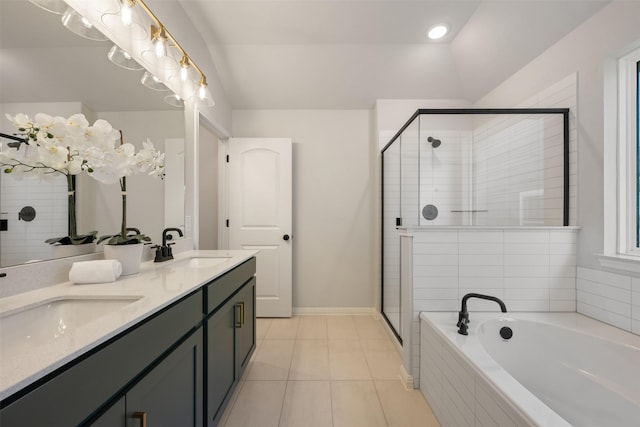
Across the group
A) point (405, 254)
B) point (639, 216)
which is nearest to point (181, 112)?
point (405, 254)

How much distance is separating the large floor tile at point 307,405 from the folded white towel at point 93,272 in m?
1.19

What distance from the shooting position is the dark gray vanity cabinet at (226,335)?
1.21 m

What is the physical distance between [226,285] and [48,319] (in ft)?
2.22

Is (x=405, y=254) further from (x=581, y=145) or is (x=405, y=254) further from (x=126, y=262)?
(x=126, y=262)

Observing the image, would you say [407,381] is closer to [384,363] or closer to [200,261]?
[384,363]

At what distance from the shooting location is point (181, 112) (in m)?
1.94

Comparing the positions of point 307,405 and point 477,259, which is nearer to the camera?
point 307,405

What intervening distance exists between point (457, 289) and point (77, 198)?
83.5 inches

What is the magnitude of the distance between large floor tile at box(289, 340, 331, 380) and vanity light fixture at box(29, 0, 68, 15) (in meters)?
2.33

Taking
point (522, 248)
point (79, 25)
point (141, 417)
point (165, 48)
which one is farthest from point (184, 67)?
point (522, 248)

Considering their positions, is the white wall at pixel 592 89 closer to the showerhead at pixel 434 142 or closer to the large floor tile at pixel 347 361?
the showerhead at pixel 434 142

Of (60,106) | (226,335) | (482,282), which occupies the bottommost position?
(226,335)

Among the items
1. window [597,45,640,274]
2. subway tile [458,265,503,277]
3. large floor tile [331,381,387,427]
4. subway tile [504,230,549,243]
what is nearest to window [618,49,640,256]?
window [597,45,640,274]

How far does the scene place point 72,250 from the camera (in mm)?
1133
